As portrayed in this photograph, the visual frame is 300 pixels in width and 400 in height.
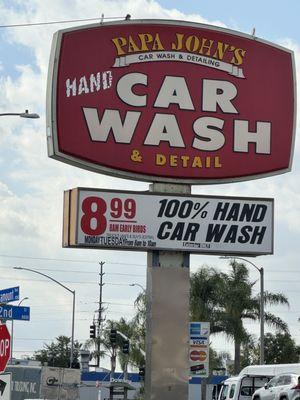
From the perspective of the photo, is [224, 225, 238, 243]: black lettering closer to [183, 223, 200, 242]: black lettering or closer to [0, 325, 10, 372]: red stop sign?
[183, 223, 200, 242]: black lettering

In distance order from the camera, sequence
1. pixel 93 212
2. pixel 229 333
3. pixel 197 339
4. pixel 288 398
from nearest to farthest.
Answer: pixel 93 212 → pixel 197 339 → pixel 288 398 → pixel 229 333

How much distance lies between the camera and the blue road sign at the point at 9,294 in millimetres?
26109

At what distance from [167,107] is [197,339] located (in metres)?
6.29

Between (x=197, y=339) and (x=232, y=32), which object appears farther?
(x=197, y=339)

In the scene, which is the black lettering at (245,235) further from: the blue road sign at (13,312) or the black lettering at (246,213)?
the blue road sign at (13,312)

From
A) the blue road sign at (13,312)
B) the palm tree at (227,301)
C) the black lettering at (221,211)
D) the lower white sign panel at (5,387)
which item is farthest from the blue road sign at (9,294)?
the palm tree at (227,301)

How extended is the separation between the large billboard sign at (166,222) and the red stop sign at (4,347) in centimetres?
329

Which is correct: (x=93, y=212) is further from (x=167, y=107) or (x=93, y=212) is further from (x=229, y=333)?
(x=229, y=333)

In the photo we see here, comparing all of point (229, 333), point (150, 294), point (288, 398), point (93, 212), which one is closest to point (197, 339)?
point (150, 294)

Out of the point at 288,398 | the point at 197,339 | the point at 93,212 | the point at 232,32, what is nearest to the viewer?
the point at 93,212

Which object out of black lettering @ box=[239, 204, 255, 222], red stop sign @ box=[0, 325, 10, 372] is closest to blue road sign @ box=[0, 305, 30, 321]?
black lettering @ box=[239, 204, 255, 222]

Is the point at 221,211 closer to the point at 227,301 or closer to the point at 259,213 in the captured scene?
the point at 259,213

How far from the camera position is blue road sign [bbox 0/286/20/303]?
26.1 metres

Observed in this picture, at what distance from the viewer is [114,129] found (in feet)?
73.9
